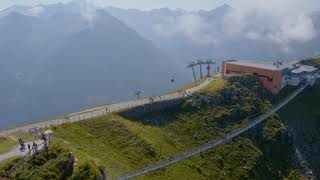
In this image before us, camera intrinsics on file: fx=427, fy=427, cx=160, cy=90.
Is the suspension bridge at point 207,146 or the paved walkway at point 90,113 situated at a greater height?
the paved walkway at point 90,113

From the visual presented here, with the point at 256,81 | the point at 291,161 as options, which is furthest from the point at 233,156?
the point at 256,81

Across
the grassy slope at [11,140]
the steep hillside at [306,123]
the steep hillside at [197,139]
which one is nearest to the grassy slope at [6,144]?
the grassy slope at [11,140]

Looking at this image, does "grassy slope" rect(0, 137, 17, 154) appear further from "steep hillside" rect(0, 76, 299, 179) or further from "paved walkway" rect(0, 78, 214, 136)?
"steep hillside" rect(0, 76, 299, 179)

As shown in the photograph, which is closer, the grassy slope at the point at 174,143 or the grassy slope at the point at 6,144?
the grassy slope at the point at 6,144

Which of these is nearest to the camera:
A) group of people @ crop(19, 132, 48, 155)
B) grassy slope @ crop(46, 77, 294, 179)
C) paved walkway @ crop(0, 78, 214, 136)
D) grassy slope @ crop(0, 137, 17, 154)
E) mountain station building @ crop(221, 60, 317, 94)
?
group of people @ crop(19, 132, 48, 155)

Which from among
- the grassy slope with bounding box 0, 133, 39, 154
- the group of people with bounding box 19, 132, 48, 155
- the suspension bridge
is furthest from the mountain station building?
the group of people with bounding box 19, 132, 48, 155

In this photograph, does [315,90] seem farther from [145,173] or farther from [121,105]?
[145,173]

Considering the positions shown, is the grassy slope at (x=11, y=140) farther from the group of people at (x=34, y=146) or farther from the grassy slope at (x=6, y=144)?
the group of people at (x=34, y=146)

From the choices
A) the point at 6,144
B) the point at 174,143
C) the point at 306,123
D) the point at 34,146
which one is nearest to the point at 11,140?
the point at 6,144

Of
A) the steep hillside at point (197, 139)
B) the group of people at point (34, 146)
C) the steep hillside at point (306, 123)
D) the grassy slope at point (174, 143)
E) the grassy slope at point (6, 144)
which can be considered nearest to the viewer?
the group of people at point (34, 146)

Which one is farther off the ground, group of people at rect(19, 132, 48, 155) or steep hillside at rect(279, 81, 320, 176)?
group of people at rect(19, 132, 48, 155)
